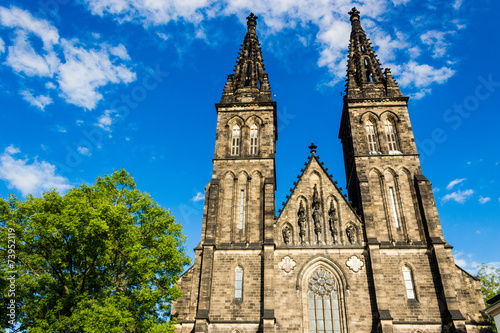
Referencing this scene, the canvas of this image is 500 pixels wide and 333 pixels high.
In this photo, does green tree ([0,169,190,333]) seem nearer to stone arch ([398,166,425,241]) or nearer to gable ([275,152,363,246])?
gable ([275,152,363,246])

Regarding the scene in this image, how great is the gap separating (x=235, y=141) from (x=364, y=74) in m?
11.6

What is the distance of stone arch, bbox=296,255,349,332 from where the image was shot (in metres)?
19.7

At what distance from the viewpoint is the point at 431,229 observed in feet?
70.0

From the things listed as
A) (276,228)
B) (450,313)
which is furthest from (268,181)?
(450,313)

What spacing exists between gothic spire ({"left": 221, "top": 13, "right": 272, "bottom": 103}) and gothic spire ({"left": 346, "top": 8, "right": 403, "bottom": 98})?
6505 millimetres

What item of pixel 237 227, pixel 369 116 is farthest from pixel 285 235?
pixel 369 116

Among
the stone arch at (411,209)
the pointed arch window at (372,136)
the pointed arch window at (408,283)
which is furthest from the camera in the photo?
A: the pointed arch window at (372,136)

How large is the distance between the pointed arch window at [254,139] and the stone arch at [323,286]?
28.1 ft

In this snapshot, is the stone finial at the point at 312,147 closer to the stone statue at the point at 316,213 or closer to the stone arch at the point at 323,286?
the stone statue at the point at 316,213

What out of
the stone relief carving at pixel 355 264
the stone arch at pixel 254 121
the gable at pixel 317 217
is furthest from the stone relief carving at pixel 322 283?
the stone arch at pixel 254 121

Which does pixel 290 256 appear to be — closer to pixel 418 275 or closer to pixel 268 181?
pixel 268 181

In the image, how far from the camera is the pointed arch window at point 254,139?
85.4 feet

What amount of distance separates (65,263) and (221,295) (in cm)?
835

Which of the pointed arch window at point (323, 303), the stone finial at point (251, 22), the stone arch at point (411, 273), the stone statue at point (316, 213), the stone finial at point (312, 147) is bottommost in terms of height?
the pointed arch window at point (323, 303)
